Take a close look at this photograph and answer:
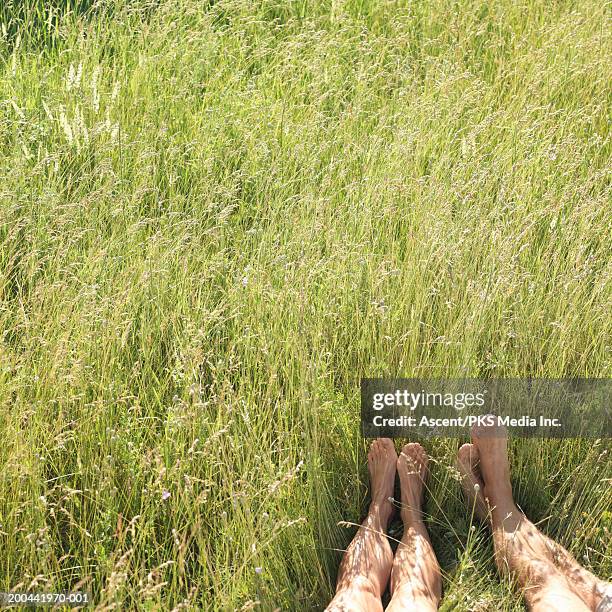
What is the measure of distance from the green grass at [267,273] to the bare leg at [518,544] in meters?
0.07

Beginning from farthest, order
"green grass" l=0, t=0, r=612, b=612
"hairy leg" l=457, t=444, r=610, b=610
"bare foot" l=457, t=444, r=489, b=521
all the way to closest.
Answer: "bare foot" l=457, t=444, r=489, b=521 → "hairy leg" l=457, t=444, r=610, b=610 → "green grass" l=0, t=0, r=612, b=612

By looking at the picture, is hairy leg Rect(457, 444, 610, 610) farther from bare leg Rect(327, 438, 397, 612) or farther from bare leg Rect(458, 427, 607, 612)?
bare leg Rect(327, 438, 397, 612)

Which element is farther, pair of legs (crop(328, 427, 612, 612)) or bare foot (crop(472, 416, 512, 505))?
bare foot (crop(472, 416, 512, 505))

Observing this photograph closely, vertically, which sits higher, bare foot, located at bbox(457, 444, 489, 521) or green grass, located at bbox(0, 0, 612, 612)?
green grass, located at bbox(0, 0, 612, 612)

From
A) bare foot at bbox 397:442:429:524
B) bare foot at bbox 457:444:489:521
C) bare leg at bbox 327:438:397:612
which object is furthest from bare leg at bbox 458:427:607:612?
bare leg at bbox 327:438:397:612

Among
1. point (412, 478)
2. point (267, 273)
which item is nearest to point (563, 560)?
point (412, 478)

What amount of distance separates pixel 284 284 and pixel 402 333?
43 centimetres

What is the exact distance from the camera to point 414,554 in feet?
8.43

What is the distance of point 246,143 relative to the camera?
349 centimetres

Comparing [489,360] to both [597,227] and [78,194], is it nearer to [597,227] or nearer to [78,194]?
[597,227]

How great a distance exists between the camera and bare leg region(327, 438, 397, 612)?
7.89 feet

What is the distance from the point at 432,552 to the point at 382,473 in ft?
0.96

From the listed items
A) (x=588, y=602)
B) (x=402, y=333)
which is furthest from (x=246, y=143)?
(x=588, y=602)

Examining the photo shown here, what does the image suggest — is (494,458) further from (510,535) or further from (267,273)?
(267,273)
